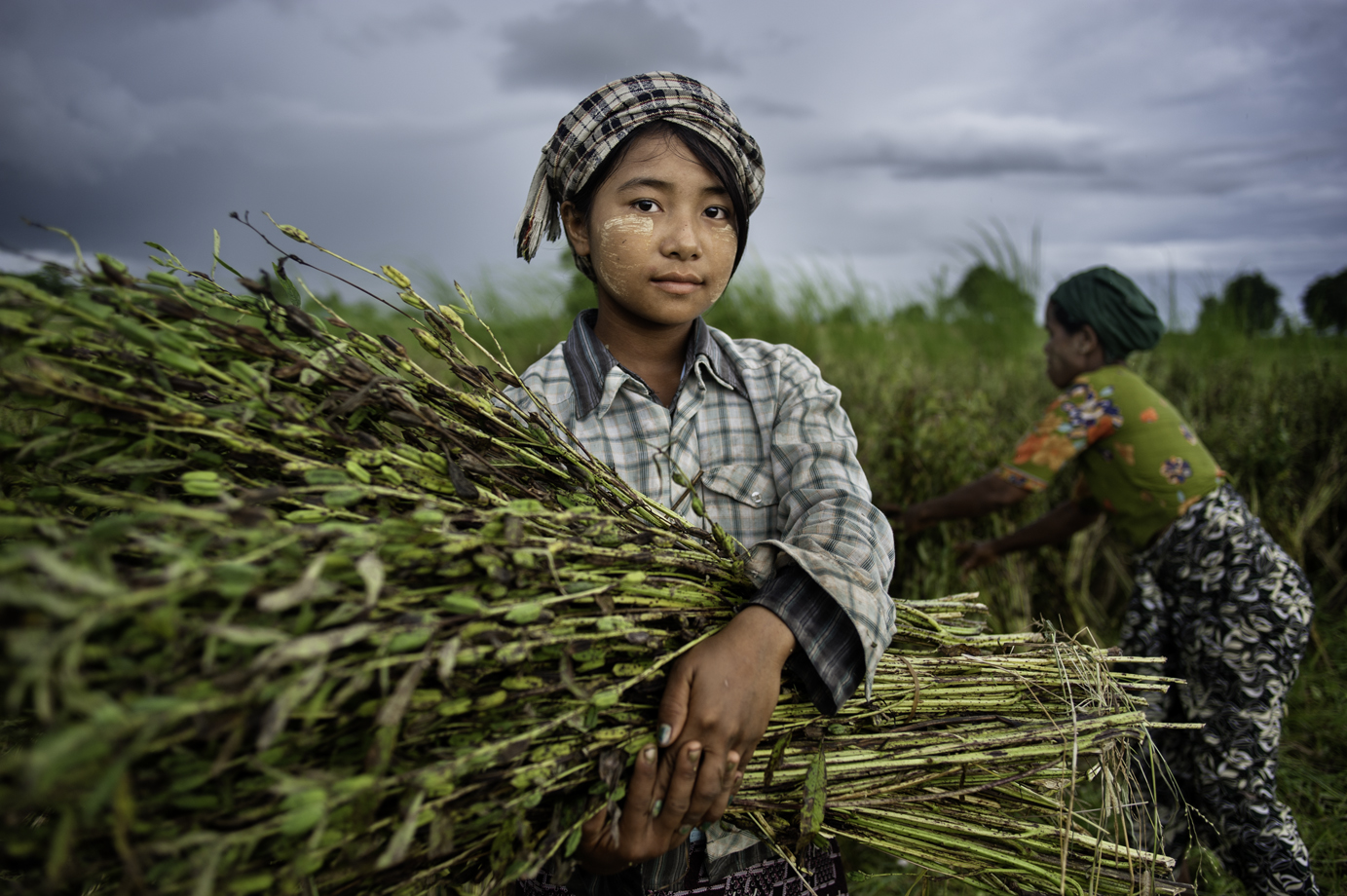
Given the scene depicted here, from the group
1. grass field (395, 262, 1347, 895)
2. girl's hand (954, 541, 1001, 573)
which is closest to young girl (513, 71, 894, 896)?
grass field (395, 262, 1347, 895)

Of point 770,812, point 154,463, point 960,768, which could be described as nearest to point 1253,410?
point 960,768

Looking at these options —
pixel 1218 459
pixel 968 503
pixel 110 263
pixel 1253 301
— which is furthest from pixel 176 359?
pixel 1253 301

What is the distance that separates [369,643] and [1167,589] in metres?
3.12

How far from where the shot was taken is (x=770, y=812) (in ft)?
4.21

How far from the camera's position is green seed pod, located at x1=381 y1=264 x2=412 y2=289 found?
1.17m

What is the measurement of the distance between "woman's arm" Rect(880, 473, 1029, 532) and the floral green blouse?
0.15 ft

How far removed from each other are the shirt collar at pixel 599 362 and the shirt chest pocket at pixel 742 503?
219mm

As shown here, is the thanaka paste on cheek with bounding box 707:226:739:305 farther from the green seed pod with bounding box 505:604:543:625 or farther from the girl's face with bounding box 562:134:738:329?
the green seed pod with bounding box 505:604:543:625

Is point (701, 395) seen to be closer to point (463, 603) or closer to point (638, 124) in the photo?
point (638, 124)

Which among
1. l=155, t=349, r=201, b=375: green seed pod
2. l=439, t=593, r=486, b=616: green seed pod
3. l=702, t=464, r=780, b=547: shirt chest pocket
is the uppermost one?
l=155, t=349, r=201, b=375: green seed pod

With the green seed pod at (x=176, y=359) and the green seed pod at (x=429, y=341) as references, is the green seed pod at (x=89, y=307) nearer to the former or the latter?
the green seed pod at (x=176, y=359)

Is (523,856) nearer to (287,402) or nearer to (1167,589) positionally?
(287,402)

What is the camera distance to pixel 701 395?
170 cm

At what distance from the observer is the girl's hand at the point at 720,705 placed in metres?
1.07
